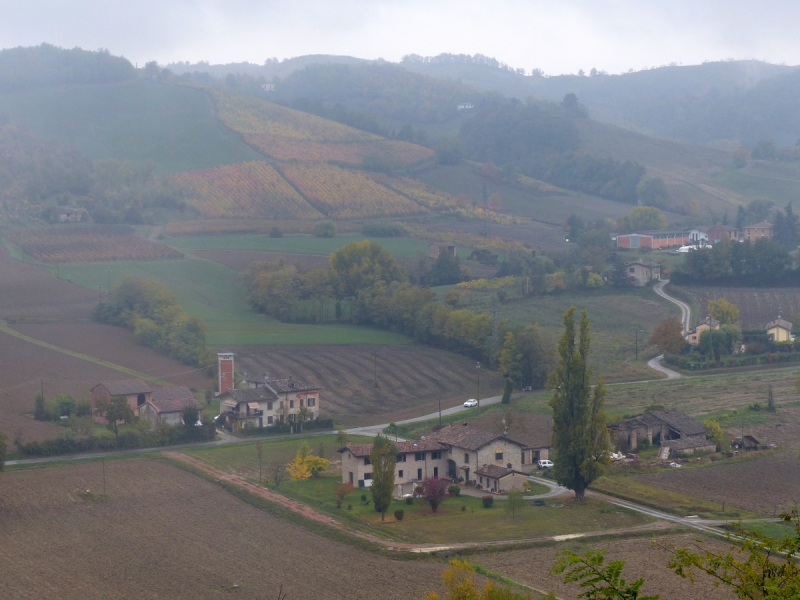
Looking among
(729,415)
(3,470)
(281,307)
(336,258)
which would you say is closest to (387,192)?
(336,258)

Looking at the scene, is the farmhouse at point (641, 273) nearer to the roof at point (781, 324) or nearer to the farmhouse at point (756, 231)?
the roof at point (781, 324)

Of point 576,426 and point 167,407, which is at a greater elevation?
point 576,426

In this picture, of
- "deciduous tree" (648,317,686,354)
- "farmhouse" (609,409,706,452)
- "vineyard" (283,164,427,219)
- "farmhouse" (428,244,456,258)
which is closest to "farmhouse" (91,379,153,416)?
"farmhouse" (609,409,706,452)

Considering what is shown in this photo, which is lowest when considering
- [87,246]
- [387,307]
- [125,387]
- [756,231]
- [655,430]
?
[655,430]

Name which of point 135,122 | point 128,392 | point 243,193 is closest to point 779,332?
point 128,392

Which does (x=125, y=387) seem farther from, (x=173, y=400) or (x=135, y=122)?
(x=135, y=122)

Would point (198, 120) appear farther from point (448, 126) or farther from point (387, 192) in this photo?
point (448, 126)
